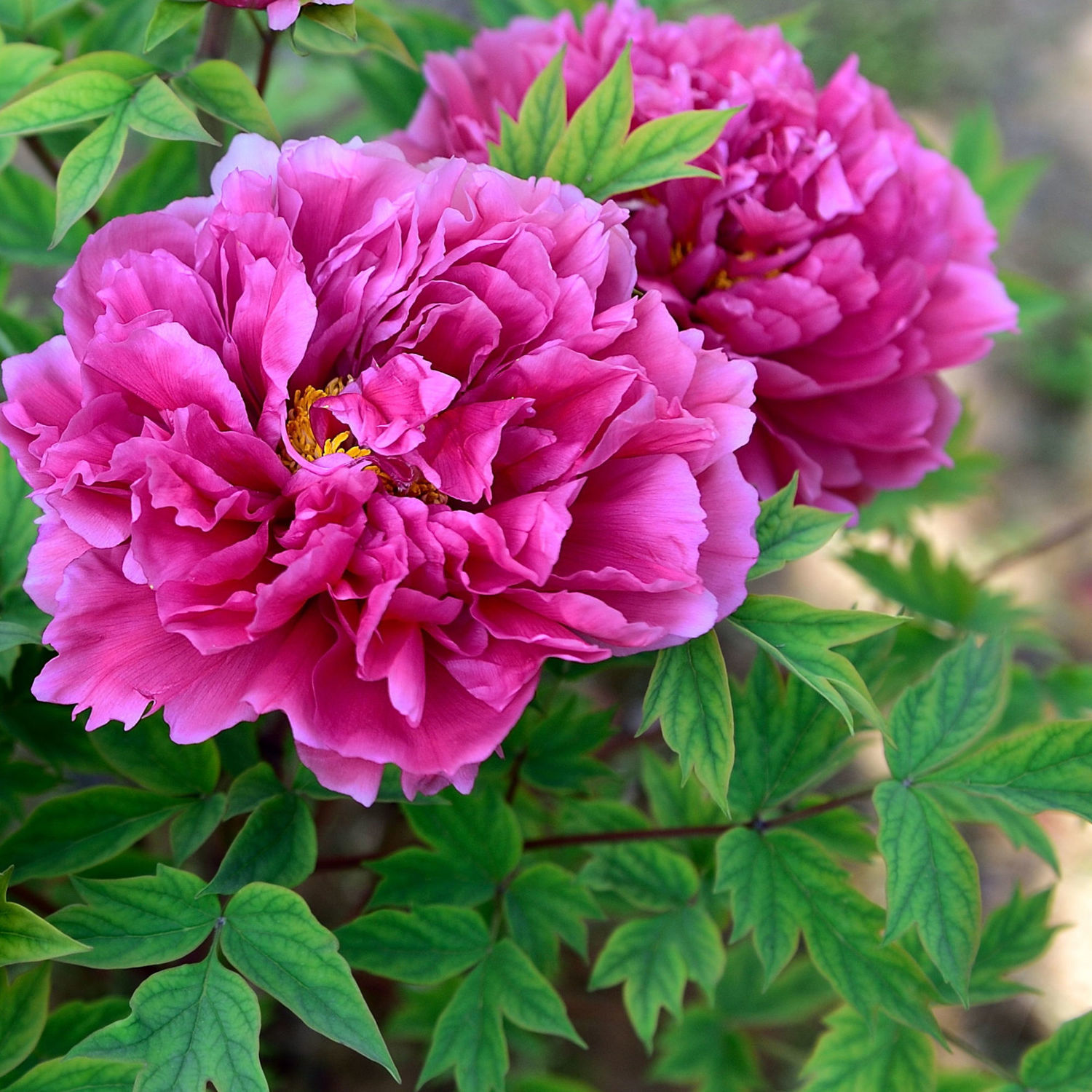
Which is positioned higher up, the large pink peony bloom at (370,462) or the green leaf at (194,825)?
the large pink peony bloom at (370,462)

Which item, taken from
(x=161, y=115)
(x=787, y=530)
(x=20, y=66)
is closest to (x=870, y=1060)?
(x=787, y=530)

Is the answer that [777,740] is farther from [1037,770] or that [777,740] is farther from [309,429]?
[309,429]

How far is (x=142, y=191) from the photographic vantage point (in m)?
0.76

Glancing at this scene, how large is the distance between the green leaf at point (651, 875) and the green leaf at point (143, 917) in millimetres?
260

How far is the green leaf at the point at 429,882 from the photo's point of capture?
66cm

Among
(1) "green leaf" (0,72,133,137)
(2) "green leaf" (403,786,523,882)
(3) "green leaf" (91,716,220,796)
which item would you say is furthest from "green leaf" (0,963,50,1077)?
(1) "green leaf" (0,72,133,137)

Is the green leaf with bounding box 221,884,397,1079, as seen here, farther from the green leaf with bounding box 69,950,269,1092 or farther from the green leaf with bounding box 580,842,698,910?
the green leaf with bounding box 580,842,698,910

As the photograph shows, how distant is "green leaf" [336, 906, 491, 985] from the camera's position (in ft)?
1.99

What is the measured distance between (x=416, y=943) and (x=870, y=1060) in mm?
286

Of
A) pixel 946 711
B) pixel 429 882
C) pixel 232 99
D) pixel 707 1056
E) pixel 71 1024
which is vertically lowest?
pixel 707 1056

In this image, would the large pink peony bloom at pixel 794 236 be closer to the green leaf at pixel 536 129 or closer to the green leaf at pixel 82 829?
the green leaf at pixel 536 129

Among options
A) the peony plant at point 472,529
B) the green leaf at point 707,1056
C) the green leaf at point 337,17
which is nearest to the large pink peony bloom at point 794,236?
the peony plant at point 472,529

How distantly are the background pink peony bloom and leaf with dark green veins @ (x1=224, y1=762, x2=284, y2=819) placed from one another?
14.5 inches

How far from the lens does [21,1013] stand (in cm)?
55
